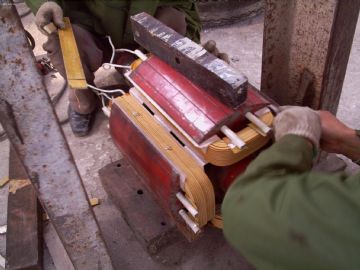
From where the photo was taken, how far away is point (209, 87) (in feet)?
4.17

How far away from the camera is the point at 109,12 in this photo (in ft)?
6.88

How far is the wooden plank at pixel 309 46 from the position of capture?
1.30 metres

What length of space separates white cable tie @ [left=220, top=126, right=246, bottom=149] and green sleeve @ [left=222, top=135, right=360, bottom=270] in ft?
0.60

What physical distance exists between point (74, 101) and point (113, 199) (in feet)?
2.77

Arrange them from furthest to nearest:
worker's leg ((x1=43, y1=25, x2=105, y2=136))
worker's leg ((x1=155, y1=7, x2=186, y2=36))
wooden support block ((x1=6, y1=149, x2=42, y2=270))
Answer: worker's leg ((x1=155, y1=7, x2=186, y2=36)) → worker's leg ((x1=43, y1=25, x2=105, y2=136)) → wooden support block ((x1=6, y1=149, x2=42, y2=270))

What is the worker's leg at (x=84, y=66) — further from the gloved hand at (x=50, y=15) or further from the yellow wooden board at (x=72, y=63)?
the yellow wooden board at (x=72, y=63)

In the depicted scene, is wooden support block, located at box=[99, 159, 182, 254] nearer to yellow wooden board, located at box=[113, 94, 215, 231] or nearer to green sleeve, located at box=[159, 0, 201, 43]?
yellow wooden board, located at box=[113, 94, 215, 231]

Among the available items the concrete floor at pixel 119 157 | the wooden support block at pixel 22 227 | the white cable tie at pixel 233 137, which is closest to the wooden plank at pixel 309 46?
the white cable tie at pixel 233 137

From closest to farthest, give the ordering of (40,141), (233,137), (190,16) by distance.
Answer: (40,141)
(233,137)
(190,16)

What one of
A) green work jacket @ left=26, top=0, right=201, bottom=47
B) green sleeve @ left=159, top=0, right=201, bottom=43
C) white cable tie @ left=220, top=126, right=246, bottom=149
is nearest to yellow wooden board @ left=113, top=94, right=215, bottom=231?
white cable tie @ left=220, top=126, right=246, bottom=149

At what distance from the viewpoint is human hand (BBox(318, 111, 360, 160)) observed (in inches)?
46.3

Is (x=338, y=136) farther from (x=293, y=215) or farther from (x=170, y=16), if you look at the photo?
(x=170, y=16)

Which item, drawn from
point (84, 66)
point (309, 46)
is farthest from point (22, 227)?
point (309, 46)

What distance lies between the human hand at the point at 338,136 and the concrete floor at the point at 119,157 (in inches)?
27.5
